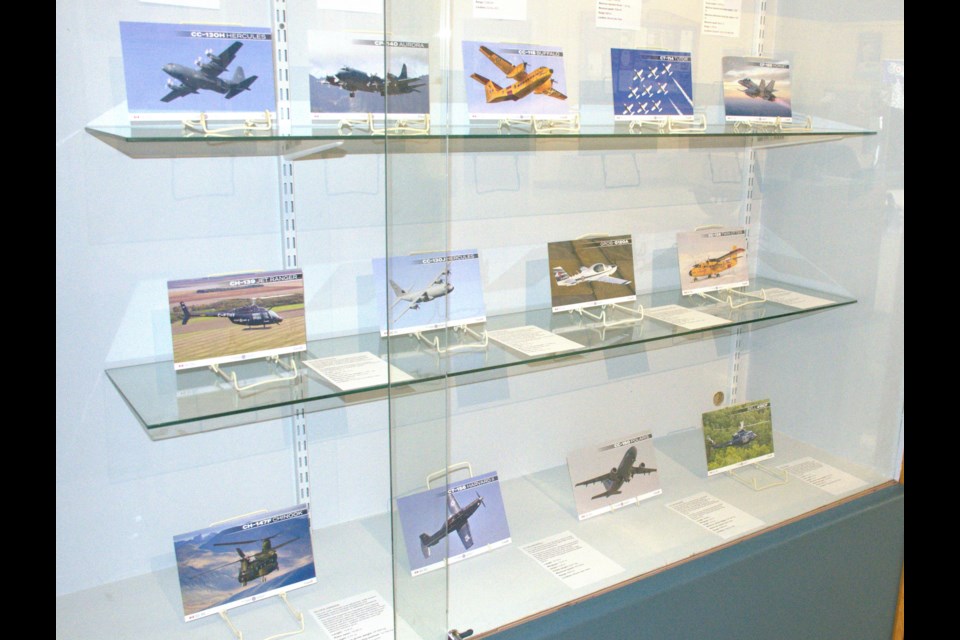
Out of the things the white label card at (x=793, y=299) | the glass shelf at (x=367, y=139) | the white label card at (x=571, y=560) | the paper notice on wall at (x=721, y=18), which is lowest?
the white label card at (x=571, y=560)

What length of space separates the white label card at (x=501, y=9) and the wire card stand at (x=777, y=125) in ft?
2.18

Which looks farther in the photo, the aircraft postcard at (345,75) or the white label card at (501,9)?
the white label card at (501,9)

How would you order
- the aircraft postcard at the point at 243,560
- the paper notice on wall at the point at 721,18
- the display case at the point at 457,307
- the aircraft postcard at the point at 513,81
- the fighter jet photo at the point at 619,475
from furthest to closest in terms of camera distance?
the paper notice on wall at the point at 721,18
the fighter jet photo at the point at 619,475
the aircraft postcard at the point at 513,81
the aircraft postcard at the point at 243,560
the display case at the point at 457,307

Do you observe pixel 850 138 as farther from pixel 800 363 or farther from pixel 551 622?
pixel 551 622

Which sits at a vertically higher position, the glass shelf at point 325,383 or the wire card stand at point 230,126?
the wire card stand at point 230,126

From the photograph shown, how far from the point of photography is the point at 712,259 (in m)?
2.31

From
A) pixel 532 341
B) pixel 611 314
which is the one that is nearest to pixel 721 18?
pixel 611 314

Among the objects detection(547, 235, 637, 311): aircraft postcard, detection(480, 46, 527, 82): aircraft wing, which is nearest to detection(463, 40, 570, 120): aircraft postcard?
detection(480, 46, 527, 82): aircraft wing

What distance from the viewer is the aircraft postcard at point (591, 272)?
203cm

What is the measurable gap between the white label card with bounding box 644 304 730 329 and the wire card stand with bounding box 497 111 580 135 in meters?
0.55

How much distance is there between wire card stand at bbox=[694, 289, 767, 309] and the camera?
7.50 feet

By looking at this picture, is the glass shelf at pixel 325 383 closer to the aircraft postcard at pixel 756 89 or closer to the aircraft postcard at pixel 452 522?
the aircraft postcard at pixel 452 522

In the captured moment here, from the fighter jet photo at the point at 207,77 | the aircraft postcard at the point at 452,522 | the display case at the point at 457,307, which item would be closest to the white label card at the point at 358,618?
the display case at the point at 457,307

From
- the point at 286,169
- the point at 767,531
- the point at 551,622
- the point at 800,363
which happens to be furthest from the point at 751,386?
the point at 286,169
